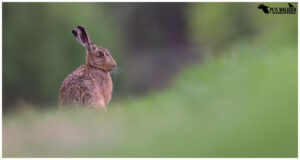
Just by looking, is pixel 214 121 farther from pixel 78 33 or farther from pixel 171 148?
pixel 78 33

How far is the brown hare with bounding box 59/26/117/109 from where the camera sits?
453 cm

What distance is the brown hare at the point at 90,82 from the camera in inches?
178

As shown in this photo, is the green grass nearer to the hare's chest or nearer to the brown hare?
the brown hare

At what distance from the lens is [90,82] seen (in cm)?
479

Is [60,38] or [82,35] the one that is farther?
[60,38]

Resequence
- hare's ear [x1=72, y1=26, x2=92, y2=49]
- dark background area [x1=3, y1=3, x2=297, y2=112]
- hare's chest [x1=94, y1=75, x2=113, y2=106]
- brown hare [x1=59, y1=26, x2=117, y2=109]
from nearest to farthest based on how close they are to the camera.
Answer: brown hare [x1=59, y1=26, x2=117, y2=109] → hare's chest [x1=94, y1=75, x2=113, y2=106] → hare's ear [x1=72, y1=26, x2=92, y2=49] → dark background area [x1=3, y1=3, x2=297, y2=112]

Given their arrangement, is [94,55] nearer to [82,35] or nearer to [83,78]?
[82,35]

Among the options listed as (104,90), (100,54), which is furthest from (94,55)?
(104,90)

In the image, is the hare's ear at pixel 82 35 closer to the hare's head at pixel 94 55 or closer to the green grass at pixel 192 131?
the hare's head at pixel 94 55


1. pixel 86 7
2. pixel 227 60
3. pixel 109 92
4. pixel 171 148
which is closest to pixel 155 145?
pixel 171 148

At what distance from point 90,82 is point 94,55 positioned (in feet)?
1.50

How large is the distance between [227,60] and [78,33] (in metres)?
3.29

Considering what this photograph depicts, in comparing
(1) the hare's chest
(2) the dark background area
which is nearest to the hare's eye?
(1) the hare's chest

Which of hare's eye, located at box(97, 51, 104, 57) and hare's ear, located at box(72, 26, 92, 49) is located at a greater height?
hare's ear, located at box(72, 26, 92, 49)
